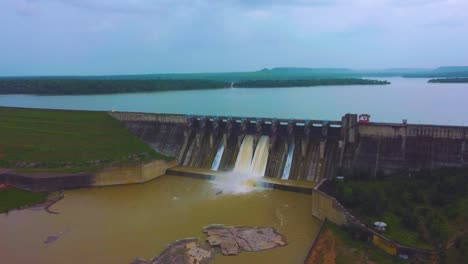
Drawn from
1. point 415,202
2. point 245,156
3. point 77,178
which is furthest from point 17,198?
point 415,202

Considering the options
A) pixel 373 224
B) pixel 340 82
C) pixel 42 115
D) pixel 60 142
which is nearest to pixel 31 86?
pixel 42 115

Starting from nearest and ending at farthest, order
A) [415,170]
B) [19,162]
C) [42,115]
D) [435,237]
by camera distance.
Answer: [435,237]
[415,170]
[19,162]
[42,115]

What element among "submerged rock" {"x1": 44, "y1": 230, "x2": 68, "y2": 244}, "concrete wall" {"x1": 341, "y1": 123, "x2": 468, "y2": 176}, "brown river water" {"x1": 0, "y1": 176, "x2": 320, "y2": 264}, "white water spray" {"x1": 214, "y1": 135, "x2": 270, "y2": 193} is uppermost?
"concrete wall" {"x1": 341, "y1": 123, "x2": 468, "y2": 176}

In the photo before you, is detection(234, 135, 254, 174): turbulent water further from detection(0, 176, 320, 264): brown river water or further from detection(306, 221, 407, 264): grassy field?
detection(306, 221, 407, 264): grassy field

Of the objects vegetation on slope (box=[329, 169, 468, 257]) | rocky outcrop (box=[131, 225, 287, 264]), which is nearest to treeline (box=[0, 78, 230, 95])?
rocky outcrop (box=[131, 225, 287, 264])

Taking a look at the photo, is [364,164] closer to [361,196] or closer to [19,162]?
[361,196]
